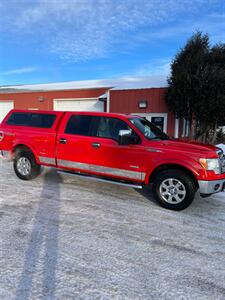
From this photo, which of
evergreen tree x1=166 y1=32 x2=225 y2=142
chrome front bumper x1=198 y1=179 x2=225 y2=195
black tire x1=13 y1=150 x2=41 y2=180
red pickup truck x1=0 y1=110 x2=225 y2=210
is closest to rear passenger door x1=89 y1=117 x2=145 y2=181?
red pickup truck x1=0 y1=110 x2=225 y2=210

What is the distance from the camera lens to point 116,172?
5.27m

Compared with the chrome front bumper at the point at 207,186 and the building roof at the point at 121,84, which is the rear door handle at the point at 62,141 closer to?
the chrome front bumper at the point at 207,186

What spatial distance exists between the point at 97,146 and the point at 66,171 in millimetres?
1136

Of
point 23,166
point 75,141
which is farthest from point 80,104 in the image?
point 75,141

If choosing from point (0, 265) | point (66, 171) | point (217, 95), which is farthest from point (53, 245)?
point (217, 95)

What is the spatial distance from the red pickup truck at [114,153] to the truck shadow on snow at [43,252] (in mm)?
1267

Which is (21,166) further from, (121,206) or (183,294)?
(183,294)

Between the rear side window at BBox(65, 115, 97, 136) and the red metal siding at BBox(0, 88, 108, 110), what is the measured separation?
1121 cm

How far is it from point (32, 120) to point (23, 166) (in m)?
1.26

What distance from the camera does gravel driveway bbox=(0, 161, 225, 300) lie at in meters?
2.50

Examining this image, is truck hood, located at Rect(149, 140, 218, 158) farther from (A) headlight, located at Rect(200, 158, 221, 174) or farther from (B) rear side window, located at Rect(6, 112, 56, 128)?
(B) rear side window, located at Rect(6, 112, 56, 128)

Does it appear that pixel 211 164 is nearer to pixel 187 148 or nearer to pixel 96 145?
pixel 187 148

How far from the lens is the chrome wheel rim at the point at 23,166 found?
640cm

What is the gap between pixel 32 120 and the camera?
647cm
